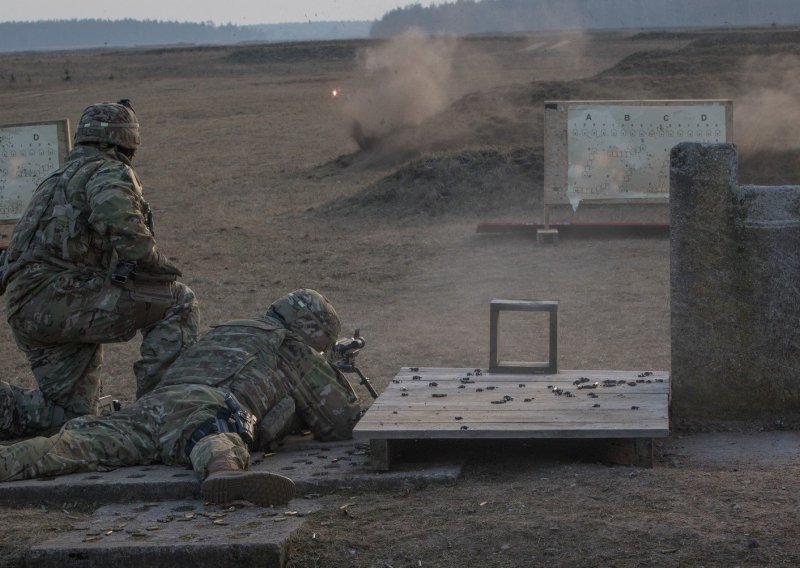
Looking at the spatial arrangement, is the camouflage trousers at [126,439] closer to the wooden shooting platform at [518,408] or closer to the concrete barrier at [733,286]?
the wooden shooting platform at [518,408]

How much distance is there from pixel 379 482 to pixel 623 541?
1219 millimetres

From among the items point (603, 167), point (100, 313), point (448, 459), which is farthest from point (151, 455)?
point (603, 167)

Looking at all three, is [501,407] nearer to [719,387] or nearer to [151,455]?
[719,387]

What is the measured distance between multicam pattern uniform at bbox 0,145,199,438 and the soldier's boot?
1.45m

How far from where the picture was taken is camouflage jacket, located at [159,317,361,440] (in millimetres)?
5234

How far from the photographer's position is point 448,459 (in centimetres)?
513

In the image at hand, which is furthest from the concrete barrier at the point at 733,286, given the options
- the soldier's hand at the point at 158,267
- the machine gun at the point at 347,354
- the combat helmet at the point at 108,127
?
the combat helmet at the point at 108,127

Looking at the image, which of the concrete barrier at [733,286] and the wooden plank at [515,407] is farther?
the concrete barrier at [733,286]

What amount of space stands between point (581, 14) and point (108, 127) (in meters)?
133

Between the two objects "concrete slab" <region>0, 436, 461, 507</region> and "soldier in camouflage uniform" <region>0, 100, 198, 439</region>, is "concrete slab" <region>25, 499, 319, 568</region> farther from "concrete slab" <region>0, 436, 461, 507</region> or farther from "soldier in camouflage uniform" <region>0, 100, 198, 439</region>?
"soldier in camouflage uniform" <region>0, 100, 198, 439</region>

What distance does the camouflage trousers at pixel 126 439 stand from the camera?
16.1ft

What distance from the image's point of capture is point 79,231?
18.7 feet

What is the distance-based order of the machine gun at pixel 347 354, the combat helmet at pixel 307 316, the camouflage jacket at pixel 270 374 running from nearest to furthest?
the camouflage jacket at pixel 270 374 → the combat helmet at pixel 307 316 → the machine gun at pixel 347 354

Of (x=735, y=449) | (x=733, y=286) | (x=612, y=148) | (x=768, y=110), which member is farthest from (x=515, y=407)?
(x=768, y=110)
